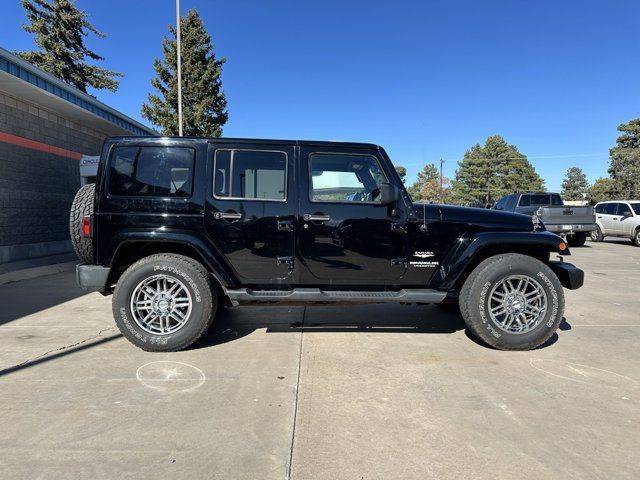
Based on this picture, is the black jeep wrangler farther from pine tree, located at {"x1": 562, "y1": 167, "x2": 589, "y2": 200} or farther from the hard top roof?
pine tree, located at {"x1": 562, "y1": 167, "x2": 589, "y2": 200}

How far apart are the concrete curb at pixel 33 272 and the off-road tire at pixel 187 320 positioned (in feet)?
17.4

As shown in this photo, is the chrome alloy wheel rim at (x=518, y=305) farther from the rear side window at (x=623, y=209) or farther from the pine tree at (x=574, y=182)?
the pine tree at (x=574, y=182)

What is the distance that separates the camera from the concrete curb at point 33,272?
7.93 m

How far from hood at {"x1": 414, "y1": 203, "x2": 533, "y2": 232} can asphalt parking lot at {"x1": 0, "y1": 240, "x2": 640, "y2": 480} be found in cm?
128

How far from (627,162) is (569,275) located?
5719 centimetres

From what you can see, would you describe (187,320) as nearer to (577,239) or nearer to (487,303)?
(487,303)

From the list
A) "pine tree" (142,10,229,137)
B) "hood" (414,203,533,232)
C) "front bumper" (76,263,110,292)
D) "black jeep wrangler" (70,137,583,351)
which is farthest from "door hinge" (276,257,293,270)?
"pine tree" (142,10,229,137)

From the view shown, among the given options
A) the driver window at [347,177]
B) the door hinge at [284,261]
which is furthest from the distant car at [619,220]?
the door hinge at [284,261]

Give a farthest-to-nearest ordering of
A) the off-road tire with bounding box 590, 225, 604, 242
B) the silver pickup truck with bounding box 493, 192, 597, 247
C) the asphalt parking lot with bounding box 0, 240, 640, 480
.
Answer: the off-road tire with bounding box 590, 225, 604, 242, the silver pickup truck with bounding box 493, 192, 597, 247, the asphalt parking lot with bounding box 0, 240, 640, 480

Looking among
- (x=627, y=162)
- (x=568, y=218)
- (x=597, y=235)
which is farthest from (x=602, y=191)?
(x=568, y=218)

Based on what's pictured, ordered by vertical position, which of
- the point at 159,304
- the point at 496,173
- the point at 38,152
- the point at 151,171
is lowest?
the point at 159,304

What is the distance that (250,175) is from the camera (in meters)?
4.12

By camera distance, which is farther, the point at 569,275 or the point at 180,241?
Answer: the point at 569,275

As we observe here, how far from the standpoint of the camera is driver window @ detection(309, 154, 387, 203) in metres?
4.16
